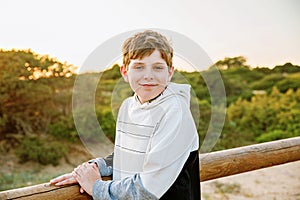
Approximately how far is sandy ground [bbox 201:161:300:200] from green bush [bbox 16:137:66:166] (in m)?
1.99

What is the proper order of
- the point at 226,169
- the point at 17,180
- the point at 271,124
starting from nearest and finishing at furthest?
the point at 226,169 → the point at 17,180 → the point at 271,124

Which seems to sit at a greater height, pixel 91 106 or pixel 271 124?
pixel 91 106

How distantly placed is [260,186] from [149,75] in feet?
14.0

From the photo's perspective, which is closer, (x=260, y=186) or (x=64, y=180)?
(x=64, y=180)

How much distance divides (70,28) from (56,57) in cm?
73

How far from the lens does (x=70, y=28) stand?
→ 4625mm

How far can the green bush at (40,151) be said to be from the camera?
5531 mm

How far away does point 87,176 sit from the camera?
114 cm

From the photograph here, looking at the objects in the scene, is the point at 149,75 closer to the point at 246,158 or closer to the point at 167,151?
the point at 167,151

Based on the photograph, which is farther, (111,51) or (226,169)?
(226,169)

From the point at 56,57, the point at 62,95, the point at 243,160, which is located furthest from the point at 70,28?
the point at 243,160

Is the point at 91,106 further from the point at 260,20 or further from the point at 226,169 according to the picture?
the point at 260,20

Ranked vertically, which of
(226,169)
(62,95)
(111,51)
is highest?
(111,51)

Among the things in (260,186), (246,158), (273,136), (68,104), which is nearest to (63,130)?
(68,104)
